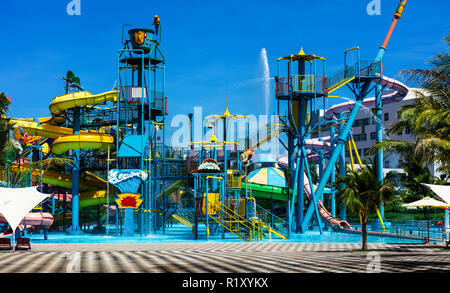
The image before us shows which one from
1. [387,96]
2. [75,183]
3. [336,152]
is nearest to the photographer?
[336,152]

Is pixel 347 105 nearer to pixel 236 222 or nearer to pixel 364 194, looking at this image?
pixel 236 222

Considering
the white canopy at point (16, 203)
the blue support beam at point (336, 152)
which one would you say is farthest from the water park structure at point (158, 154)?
the white canopy at point (16, 203)

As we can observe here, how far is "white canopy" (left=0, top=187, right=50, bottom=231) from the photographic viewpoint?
2534cm

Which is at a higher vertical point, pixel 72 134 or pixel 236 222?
pixel 72 134

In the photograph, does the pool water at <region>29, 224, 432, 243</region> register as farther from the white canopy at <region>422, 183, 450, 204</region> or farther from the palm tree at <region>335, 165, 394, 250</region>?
the palm tree at <region>335, 165, 394, 250</region>

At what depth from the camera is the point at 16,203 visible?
2580 cm

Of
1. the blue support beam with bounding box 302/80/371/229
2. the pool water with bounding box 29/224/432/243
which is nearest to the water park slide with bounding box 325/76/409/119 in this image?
the blue support beam with bounding box 302/80/371/229

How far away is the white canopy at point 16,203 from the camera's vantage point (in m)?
25.3

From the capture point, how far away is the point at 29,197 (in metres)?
26.6

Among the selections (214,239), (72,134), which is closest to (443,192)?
(214,239)
